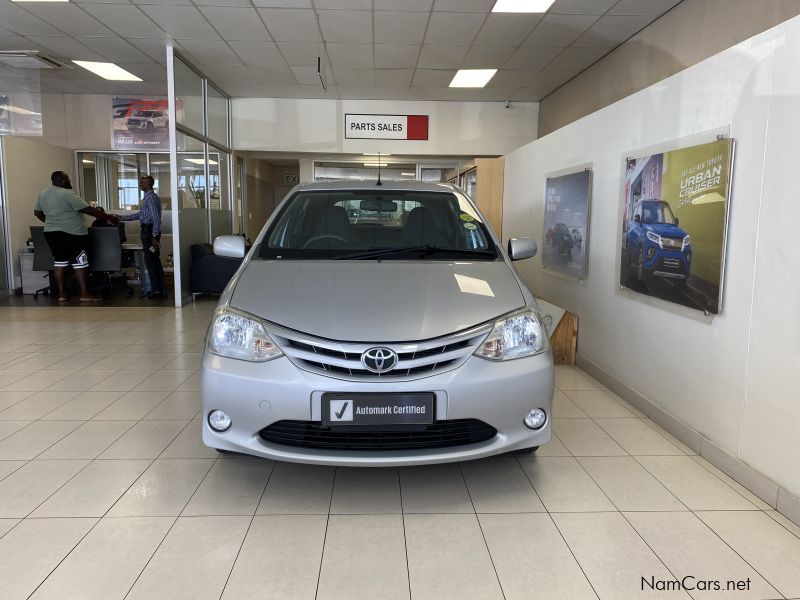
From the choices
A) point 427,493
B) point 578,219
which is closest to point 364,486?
point 427,493

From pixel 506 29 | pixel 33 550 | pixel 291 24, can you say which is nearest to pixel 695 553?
pixel 33 550

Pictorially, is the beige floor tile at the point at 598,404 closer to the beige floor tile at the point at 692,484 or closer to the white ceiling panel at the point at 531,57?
the beige floor tile at the point at 692,484

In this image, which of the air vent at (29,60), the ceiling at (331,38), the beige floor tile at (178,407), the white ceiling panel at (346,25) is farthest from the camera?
the air vent at (29,60)

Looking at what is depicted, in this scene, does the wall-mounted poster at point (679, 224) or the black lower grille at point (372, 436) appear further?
the wall-mounted poster at point (679, 224)

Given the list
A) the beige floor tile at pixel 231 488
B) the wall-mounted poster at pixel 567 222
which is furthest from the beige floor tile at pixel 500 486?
the wall-mounted poster at pixel 567 222

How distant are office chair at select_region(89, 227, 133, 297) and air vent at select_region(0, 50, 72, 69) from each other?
86.4 inches

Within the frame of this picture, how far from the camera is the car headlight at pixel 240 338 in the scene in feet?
6.43

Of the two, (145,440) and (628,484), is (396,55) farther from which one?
(628,484)

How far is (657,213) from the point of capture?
9.77 feet

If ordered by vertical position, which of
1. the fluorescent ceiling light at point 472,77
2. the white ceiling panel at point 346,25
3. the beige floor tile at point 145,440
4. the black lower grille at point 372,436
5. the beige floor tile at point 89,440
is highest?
the fluorescent ceiling light at point 472,77

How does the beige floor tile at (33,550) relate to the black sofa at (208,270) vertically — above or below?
below

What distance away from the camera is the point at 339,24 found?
18.8 ft

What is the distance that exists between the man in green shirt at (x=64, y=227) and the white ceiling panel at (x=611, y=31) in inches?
254

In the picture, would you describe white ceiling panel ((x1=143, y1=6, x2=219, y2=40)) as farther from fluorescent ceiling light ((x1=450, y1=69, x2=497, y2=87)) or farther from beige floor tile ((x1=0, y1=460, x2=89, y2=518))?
beige floor tile ((x1=0, y1=460, x2=89, y2=518))
